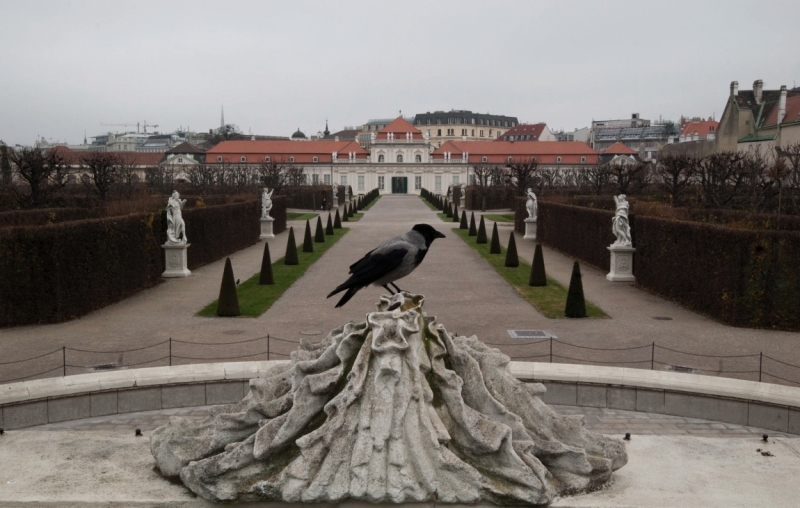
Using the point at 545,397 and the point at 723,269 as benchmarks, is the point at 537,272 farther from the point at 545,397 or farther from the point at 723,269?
the point at 545,397

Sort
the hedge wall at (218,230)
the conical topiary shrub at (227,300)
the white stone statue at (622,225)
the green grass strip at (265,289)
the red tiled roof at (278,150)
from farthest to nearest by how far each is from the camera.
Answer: the red tiled roof at (278,150) < the hedge wall at (218,230) < the white stone statue at (622,225) < the green grass strip at (265,289) < the conical topiary shrub at (227,300)

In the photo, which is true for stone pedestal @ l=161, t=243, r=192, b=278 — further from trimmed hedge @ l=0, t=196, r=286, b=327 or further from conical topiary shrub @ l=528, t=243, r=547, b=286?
conical topiary shrub @ l=528, t=243, r=547, b=286

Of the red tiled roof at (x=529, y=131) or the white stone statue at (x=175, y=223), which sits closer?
the white stone statue at (x=175, y=223)

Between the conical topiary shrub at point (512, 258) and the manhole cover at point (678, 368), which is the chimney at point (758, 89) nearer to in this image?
the conical topiary shrub at point (512, 258)

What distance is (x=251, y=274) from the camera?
20.1 m

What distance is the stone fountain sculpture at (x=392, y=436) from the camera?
475cm

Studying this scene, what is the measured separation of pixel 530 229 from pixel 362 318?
60.9ft

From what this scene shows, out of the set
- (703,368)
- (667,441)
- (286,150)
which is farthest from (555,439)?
(286,150)

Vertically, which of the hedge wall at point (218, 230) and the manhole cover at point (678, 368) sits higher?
the hedge wall at point (218, 230)

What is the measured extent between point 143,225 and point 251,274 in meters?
3.34

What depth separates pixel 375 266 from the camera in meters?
5.57

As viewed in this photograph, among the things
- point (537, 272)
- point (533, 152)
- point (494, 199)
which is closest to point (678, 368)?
point (537, 272)

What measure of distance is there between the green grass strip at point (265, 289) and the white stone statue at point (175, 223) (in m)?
2.16

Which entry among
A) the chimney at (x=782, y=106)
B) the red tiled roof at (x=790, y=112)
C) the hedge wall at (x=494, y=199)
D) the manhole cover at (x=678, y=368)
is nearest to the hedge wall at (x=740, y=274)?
the manhole cover at (x=678, y=368)
